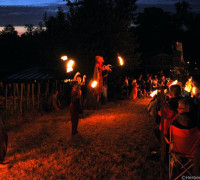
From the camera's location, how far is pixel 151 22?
3556 cm

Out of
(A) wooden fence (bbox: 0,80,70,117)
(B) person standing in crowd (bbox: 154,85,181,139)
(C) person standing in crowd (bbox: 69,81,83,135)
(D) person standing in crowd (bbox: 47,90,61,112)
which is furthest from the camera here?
(D) person standing in crowd (bbox: 47,90,61,112)

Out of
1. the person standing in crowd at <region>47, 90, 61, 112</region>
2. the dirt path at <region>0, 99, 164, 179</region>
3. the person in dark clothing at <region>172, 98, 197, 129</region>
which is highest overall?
the person in dark clothing at <region>172, 98, 197, 129</region>

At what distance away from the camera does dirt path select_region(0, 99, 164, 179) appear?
207 inches

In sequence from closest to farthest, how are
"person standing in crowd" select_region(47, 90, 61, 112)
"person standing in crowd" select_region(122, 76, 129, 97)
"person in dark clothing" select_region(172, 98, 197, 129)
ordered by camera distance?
"person in dark clothing" select_region(172, 98, 197, 129) → "person standing in crowd" select_region(47, 90, 61, 112) → "person standing in crowd" select_region(122, 76, 129, 97)

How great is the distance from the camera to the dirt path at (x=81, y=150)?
5.25 meters

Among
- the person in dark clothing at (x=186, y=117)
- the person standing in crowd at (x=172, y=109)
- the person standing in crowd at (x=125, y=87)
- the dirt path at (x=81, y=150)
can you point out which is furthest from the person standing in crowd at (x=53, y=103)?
the person in dark clothing at (x=186, y=117)

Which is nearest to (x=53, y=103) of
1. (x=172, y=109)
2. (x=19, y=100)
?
(x=19, y=100)

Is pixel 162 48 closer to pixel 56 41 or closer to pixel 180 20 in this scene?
pixel 180 20

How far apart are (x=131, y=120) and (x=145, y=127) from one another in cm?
144

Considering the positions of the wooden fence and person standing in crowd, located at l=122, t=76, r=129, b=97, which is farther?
person standing in crowd, located at l=122, t=76, r=129, b=97

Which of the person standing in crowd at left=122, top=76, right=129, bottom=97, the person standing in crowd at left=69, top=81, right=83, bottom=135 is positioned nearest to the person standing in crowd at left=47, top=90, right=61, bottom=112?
the person standing in crowd at left=69, top=81, right=83, bottom=135

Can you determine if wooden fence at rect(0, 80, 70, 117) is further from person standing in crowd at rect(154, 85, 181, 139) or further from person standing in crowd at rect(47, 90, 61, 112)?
person standing in crowd at rect(154, 85, 181, 139)

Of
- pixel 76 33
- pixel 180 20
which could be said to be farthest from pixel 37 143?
pixel 180 20

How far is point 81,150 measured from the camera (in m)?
6.75
